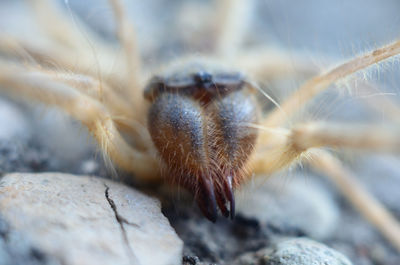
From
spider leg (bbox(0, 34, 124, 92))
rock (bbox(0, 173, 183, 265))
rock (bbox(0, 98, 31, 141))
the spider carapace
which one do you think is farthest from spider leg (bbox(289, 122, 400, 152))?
rock (bbox(0, 98, 31, 141))

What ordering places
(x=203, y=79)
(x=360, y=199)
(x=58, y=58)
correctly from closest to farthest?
1. (x=203, y=79)
2. (x=360, y=199)
3. (x=58, y=58)

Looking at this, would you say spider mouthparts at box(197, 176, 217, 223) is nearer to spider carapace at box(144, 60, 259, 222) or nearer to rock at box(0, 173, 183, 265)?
spider carapace at box(144, 60, 259, 222)

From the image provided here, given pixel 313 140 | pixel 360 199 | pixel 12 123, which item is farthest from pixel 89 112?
pixel 360 199

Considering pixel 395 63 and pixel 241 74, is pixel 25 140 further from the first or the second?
pixel 395 63

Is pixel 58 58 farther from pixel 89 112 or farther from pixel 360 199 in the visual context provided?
pixel 360 199

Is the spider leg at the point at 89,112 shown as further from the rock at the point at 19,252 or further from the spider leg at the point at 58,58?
the rock at the point at 19,252
